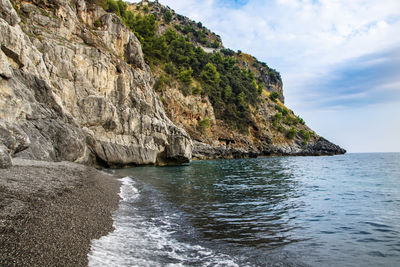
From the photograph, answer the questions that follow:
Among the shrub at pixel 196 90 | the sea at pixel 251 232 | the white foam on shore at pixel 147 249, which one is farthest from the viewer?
the shrub at pixel 196 90

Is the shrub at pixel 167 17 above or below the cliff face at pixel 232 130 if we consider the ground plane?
above

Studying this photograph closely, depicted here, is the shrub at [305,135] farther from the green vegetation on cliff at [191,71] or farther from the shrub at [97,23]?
the shrub at [97,23]

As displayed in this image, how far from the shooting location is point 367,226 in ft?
28.5

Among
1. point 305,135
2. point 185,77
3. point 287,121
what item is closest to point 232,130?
point 185,77

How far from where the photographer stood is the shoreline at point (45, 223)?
424cm

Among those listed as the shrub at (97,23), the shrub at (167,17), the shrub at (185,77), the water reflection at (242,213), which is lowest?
the water reflection at (242,213)

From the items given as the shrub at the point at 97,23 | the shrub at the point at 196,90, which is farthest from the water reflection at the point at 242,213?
the shrub at the point at 196,90

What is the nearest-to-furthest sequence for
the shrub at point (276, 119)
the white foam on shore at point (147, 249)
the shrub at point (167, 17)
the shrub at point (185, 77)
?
1. the white foam on shore at point (147, 249)
2. the shrub at point (185, 77)
3. the shrub at point (276, 119)
4. the shrub at point (167, 17)

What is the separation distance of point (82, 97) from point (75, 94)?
2.75 ft

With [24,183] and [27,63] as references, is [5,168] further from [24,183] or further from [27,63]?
[27,63]

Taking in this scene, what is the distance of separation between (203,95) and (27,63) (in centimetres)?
5520

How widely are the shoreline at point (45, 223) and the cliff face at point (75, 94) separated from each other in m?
4.16

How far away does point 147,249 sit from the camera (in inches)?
247

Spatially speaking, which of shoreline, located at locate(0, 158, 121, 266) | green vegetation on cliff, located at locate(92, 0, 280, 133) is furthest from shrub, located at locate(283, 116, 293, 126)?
shoreline, located at locate(0, 158, 121, 266)
